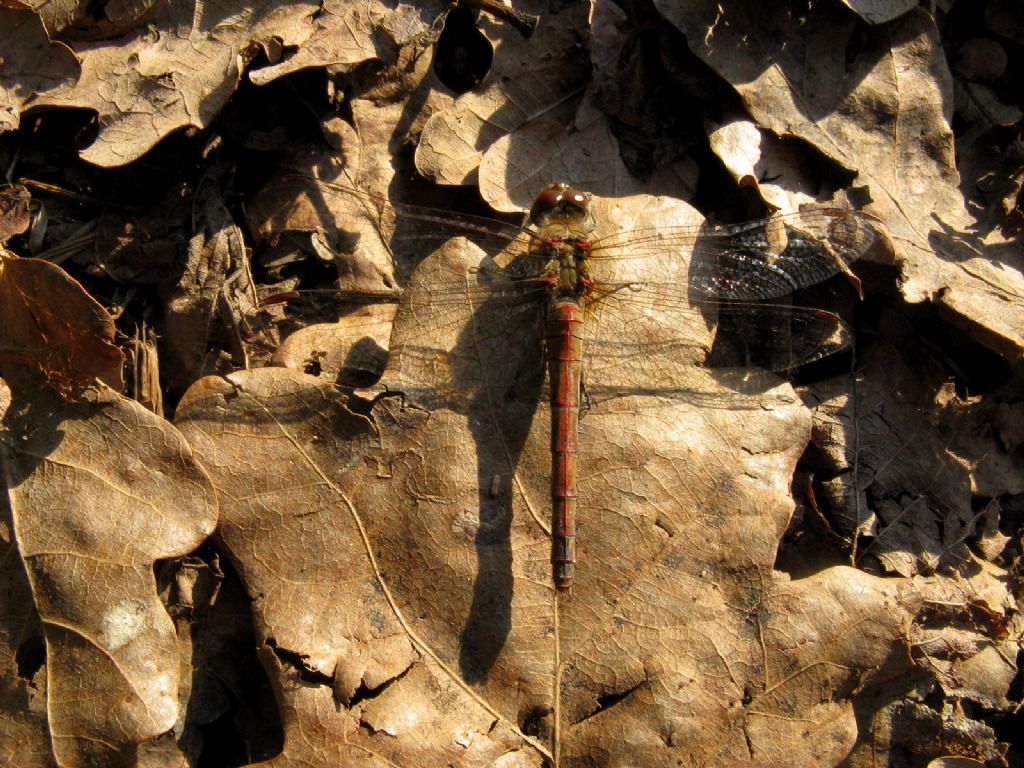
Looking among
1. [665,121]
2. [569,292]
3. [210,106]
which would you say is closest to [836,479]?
[569,292]

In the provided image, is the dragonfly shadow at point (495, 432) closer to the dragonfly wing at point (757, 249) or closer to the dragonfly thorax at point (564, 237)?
the dragonfly thorax at point (564, 237)

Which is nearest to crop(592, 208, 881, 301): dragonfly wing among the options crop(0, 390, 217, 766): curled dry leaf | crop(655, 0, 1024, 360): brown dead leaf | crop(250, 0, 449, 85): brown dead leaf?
crop(655, 0, 1024, 360): brown dead leaf

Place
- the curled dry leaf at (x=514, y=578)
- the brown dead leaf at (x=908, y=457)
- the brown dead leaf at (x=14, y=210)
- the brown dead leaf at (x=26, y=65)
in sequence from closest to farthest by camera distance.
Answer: the curled dry leaf at (x=514, y=578), the brown dead leaf at (x=26, y=65), the brown dead leaf at (x=14, y=210), the brown dead leaf at (x=908, y=457)

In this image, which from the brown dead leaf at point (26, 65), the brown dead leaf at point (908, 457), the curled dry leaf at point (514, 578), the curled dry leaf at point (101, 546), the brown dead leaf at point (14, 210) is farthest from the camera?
the brown dead leaf at point (908, 457)

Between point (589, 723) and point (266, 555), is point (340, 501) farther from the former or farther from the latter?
point (589, 723)

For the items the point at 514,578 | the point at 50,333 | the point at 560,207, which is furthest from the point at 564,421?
the point at 50,333

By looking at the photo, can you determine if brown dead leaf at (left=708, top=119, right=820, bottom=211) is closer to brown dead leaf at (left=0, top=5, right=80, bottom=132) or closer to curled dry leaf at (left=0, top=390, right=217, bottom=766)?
curled dry leaf at (left=0, top=390, right=217, bottom=766)

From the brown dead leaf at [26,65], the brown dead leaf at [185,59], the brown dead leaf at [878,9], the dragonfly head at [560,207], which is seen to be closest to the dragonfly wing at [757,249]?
the dragonfly head at [560,207]
